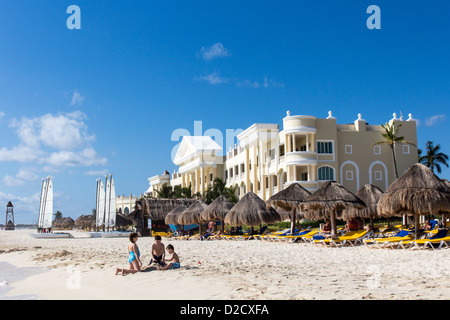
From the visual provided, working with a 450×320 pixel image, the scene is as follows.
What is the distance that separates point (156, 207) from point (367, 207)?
18.8 meters

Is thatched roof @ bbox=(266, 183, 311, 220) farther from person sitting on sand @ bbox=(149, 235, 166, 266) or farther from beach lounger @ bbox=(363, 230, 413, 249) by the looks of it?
person sitting on sand @ bbox=(149, 235, 166, 266)

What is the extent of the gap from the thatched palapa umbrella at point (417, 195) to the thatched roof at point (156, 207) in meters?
21.9

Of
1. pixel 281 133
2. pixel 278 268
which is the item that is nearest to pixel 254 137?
pixel 281 133

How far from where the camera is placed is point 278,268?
10398mm

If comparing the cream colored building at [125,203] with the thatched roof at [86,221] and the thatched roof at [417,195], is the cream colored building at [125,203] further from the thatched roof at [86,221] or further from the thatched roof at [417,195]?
the thatched roof at [417,195]

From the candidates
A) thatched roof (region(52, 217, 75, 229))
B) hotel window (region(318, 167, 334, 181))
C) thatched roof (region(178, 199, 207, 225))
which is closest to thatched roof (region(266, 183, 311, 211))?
thatched roof (region(178, 199, 207, 225))

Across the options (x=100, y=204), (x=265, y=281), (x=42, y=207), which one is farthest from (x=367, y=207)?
(x=42, y=207)

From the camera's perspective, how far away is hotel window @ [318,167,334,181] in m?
33.2

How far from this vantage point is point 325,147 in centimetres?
3341

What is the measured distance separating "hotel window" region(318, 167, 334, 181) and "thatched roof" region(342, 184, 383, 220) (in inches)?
A: 432

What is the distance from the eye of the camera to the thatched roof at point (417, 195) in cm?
1486

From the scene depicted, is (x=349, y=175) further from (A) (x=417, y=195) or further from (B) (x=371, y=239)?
(A) (x=417, y=195)

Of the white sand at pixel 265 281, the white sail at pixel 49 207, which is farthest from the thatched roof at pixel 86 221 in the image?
the white sand at pixel 265 281
